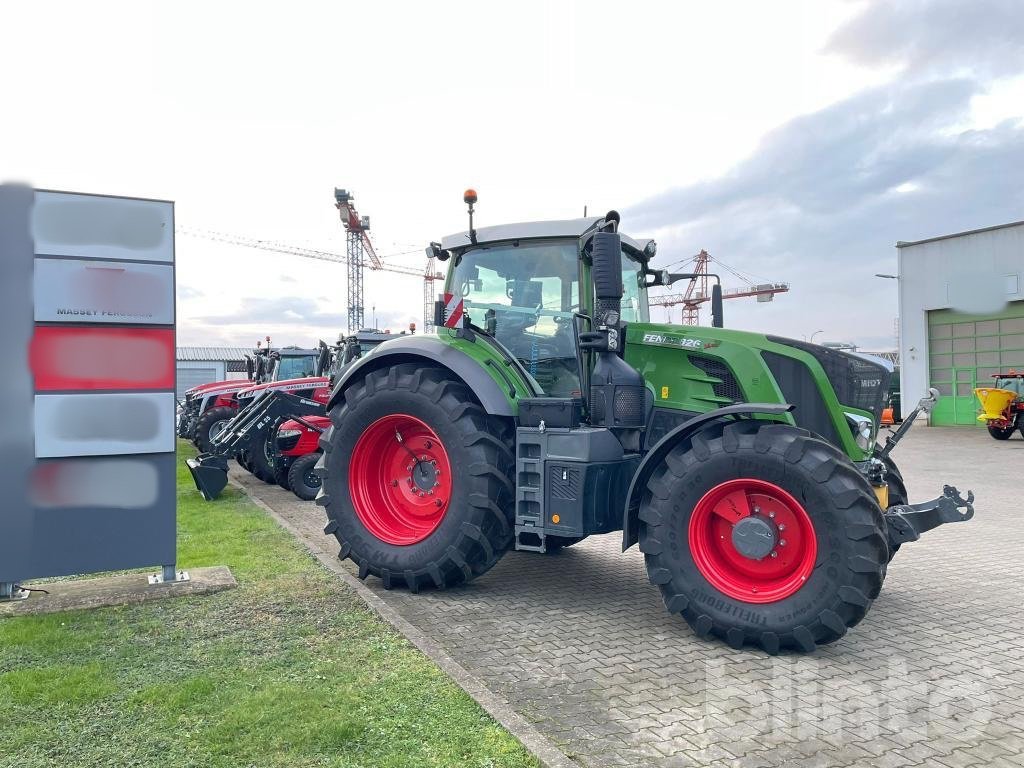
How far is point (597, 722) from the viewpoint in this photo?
3.47 meters

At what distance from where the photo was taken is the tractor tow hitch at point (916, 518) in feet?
14.9

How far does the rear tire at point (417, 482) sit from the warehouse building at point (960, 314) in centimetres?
2488

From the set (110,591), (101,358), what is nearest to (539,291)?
(101,358)

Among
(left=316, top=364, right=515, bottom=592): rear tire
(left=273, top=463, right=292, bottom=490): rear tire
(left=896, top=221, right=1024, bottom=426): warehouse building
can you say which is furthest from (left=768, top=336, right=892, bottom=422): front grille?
(left=896, top=221, right=1024, bottom=426): warehouse building

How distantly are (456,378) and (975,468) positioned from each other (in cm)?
Result: 1267

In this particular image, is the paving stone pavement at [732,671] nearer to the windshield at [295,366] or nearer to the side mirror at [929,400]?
the side mirror at [929,400]

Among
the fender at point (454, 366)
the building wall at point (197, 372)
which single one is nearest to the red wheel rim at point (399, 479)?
the fender at point (454, 366)

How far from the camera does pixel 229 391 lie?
14.9 m

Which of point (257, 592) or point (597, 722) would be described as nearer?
point (597, 722)

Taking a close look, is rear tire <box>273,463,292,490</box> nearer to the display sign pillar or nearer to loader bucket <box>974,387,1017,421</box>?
the display sign pillar

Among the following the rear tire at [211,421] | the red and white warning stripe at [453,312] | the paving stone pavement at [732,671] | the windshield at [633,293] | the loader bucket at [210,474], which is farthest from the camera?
the rear tire at [211,421]

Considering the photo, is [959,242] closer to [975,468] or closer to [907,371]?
[907,371]

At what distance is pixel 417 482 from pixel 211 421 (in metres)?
8.94

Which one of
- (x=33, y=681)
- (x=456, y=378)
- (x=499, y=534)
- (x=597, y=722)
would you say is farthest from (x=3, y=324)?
(x=597, y=722)
